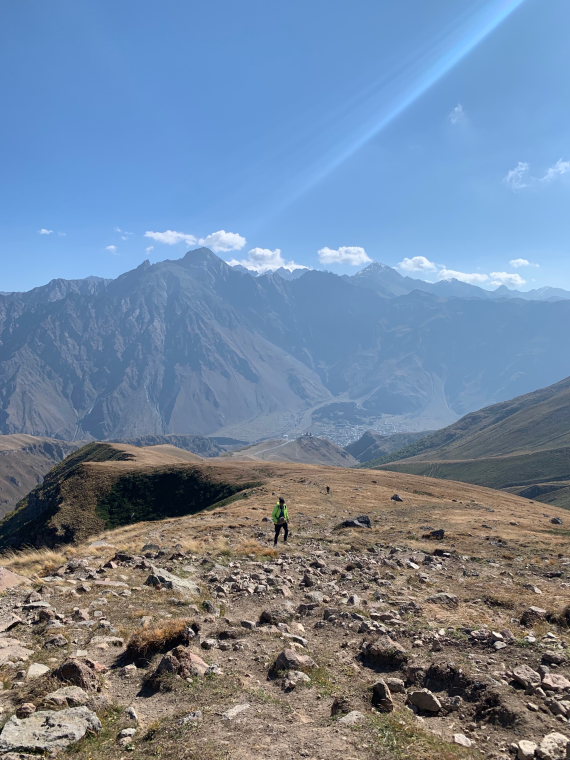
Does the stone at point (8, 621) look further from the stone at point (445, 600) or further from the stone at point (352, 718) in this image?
the stone at point (445, 600)

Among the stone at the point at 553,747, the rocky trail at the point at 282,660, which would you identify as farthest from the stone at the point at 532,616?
the stone at the point at 553,747

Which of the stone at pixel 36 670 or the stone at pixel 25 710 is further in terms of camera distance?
the stone at pixel 36 670

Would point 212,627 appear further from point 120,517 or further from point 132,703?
point 120,517

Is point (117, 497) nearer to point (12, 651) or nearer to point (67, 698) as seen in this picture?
point (12, 651)

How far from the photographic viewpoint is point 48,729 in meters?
7.25

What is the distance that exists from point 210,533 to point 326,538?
7.48 meters

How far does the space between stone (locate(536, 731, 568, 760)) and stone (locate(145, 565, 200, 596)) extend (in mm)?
11236

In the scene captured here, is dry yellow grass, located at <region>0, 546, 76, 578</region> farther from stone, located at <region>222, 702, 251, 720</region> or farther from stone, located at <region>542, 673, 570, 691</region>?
stone, located at <region>542, 673, 570, 691</region>

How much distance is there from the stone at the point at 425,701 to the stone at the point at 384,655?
1.58 metres

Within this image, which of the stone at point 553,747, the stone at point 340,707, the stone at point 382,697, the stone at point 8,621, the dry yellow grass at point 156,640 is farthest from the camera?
the stone at point 8,621

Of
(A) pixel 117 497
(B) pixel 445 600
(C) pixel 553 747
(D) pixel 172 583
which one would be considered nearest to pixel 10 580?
(D) pixel 172 583

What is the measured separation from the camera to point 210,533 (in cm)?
2981

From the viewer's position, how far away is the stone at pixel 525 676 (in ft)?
29.2

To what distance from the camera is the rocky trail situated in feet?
23.9
